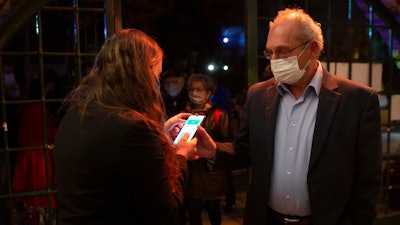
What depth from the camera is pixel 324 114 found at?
2170 millimetres

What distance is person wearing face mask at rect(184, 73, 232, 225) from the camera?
4457 mm

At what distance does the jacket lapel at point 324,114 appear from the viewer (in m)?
2.13

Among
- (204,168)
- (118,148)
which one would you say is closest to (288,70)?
(118,148)

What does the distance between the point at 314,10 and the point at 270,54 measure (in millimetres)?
2325

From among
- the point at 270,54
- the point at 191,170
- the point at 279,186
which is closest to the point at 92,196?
the point at 279,186

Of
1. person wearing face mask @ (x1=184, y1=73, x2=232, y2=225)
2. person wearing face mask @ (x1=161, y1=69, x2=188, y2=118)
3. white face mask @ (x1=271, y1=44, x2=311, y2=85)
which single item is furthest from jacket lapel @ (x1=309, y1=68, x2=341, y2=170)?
person wearing face mask @ (x1=161, y1=69, x2=188, y2=118)

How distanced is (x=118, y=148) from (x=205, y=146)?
104cm

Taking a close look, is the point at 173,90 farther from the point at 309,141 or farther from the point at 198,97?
the point at 309,141

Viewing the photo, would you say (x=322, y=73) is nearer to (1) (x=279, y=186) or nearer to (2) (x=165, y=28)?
(1) (x=279, y=186)

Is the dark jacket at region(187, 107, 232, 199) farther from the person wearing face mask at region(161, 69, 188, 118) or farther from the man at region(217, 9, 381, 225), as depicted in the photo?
the man at region(217, 9, 381, 225)

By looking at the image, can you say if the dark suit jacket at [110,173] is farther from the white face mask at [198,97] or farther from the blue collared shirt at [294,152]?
the white face mask at [198,97]

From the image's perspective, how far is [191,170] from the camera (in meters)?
4.50

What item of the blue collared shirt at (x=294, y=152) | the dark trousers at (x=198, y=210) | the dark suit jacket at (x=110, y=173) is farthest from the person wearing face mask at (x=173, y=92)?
the dark suit jacket at (x=110, y=173)

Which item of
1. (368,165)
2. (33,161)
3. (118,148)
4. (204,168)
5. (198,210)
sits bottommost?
(198,210)
